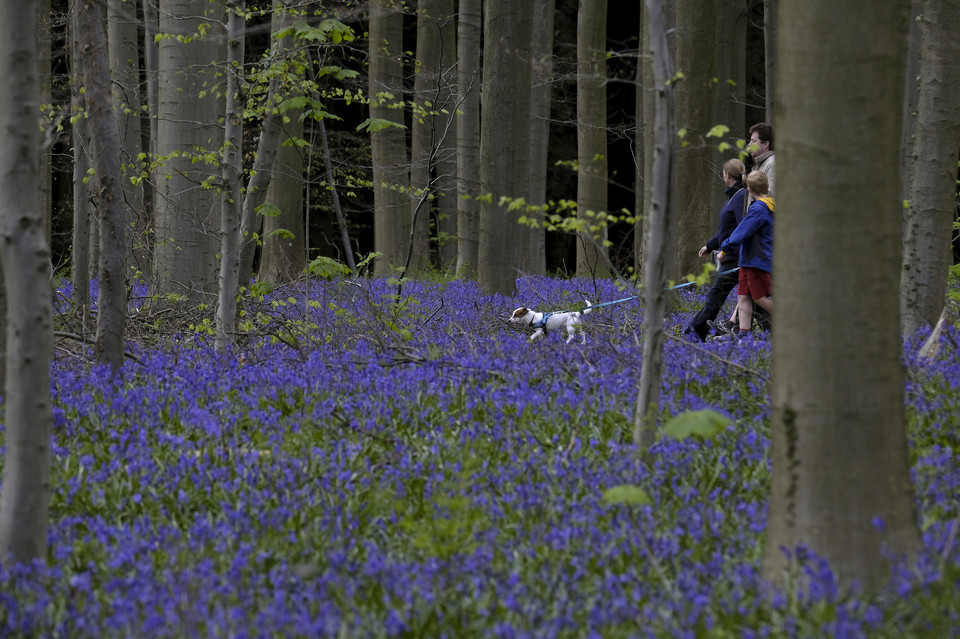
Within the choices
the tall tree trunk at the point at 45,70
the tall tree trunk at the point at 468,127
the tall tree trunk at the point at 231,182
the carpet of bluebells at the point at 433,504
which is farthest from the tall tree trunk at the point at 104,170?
the tall tree trunk at the point at 468,127

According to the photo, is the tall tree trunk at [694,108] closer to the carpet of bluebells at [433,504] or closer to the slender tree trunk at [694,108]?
the slender tree trunk at [694,108]

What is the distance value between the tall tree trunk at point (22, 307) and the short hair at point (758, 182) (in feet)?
23.2

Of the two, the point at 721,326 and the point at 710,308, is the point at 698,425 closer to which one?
the point at 710,308

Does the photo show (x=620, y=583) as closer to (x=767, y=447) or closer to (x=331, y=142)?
(x=767, y=447)

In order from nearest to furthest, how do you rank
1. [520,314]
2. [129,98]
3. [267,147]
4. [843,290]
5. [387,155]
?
[843,290], [267,147], [520,314], [129,98], [387,155]

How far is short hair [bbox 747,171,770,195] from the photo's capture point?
9.06 m

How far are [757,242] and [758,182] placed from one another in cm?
60

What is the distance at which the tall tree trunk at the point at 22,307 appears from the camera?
3.55m

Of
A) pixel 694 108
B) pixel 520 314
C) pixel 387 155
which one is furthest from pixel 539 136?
pixel 520 314

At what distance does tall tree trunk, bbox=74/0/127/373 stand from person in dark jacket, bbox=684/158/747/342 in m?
5.42

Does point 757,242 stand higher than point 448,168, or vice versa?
point 448,168

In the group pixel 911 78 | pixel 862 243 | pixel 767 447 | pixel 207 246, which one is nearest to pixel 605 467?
pixel 767 447

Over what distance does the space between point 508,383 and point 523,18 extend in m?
8.74

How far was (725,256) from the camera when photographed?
992 centimetres
